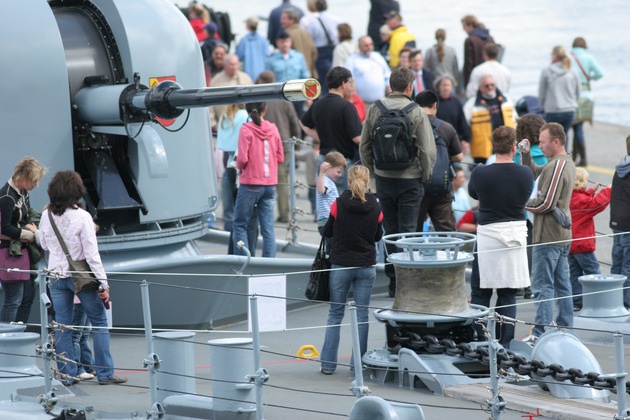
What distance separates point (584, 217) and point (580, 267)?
44cm

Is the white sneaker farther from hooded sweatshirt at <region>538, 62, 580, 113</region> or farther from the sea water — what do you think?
the sea water

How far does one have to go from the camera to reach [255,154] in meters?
11.0

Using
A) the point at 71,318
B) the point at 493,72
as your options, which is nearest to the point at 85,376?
the point at 71,318

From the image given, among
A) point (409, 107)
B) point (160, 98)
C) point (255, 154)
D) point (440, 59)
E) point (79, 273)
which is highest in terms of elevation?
point (440, 59)

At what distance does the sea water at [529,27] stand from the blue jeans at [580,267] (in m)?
14.0

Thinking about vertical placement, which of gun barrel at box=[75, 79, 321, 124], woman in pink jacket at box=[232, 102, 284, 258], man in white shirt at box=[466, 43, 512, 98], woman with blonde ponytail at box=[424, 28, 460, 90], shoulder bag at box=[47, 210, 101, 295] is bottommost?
shoulder bag at box=[47, 210, 101, 295]

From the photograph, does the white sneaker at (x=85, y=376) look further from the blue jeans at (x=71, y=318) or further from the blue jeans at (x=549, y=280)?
the blue jeans at (x=549, y=280)

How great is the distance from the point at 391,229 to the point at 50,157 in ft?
8.63

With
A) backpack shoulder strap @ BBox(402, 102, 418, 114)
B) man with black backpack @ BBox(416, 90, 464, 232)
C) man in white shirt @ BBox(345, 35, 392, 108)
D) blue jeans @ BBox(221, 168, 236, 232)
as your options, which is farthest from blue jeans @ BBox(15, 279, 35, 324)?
man in white shirt @ BBox(345, 35, 392, 108)

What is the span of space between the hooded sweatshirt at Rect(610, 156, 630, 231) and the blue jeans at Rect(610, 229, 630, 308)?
86 millimetres

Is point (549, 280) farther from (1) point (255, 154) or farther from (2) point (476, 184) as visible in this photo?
(1) point (255, 154)

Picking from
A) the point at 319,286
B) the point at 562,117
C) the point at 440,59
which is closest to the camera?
the point at 319,286

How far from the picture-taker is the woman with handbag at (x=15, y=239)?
29.2ft

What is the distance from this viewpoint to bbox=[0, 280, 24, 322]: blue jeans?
8992 millimetres
